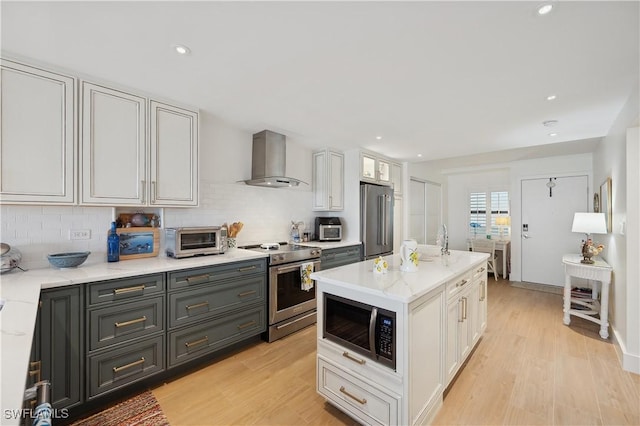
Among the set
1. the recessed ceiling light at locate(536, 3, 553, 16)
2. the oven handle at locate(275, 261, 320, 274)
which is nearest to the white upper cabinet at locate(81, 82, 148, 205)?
the oven handle at locate(275, 261, 320, 274)

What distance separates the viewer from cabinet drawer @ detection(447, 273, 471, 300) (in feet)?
6.47

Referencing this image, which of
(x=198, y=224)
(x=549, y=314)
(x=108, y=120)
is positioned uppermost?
(x=108, y=120)

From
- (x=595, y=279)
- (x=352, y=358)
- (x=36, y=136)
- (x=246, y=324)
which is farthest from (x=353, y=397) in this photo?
(x=595, y=279)

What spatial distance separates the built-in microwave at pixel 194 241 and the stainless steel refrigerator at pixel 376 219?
2121 mm

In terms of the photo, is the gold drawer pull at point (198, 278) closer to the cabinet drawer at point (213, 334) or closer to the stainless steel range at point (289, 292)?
the cabinet drawer at point (213, 334)

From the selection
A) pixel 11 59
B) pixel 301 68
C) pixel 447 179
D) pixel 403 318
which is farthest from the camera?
pixel 447 179

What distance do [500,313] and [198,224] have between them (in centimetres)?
403

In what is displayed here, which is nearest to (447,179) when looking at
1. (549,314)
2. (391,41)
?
(549,314)

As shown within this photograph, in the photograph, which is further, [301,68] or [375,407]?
[301,68]

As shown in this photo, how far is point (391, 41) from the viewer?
162cm

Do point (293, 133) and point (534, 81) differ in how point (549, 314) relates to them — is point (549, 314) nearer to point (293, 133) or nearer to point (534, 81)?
point (534, 81)

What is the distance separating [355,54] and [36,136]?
2223 mm

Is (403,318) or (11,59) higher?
(11,59)

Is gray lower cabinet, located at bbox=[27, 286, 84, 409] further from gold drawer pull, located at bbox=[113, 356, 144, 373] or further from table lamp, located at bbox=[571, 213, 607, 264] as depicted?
table lamp, located at bbox=[571, 213, 607, 264]
